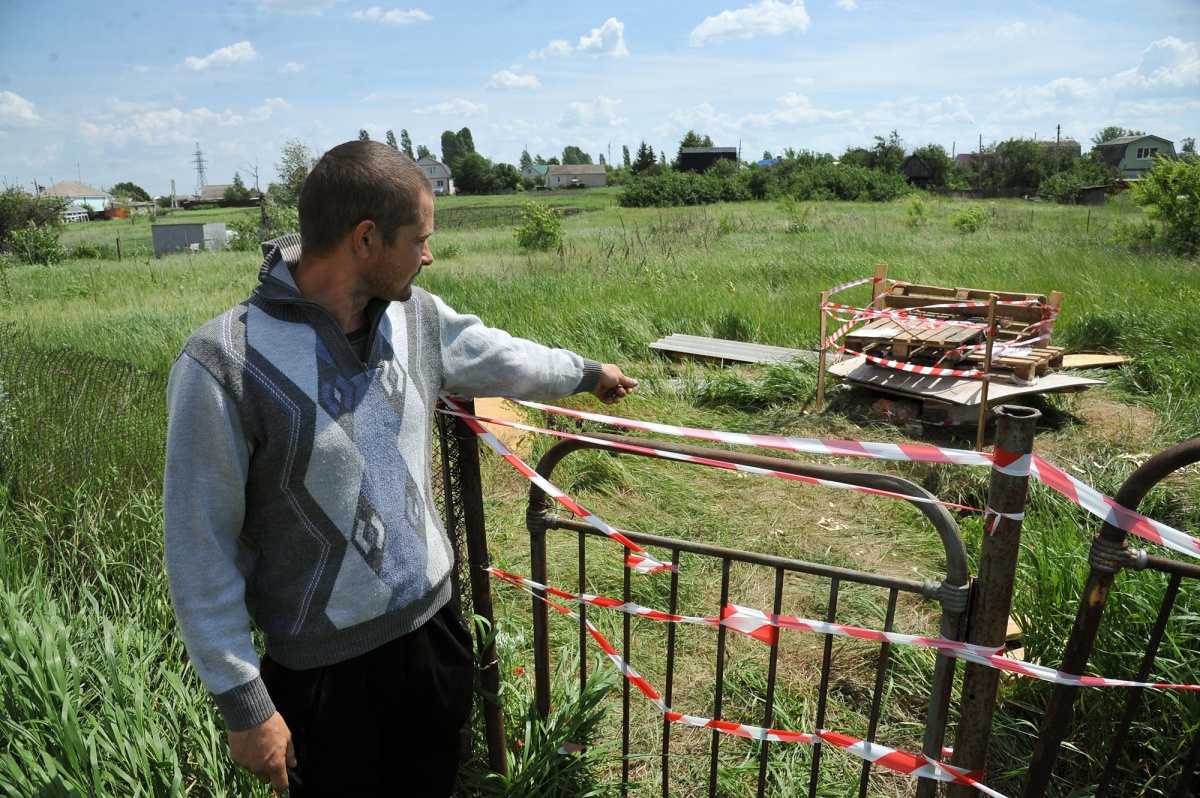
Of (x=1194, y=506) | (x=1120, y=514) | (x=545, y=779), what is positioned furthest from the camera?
(x=1194, y=506)

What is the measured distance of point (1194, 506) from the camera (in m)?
4.10

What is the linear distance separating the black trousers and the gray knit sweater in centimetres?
7

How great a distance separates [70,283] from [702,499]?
18.0 metres

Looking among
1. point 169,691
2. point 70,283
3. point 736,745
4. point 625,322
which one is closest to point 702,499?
point 736,745

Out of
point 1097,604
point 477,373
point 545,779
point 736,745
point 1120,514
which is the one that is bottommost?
point 736,745

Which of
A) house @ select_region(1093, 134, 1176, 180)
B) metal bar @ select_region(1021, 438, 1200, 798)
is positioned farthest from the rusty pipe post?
house @ select_region(1093, 134, 1176, 180)

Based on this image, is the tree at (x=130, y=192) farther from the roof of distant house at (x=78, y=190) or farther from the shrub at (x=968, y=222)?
the shrub at (x=968, y=222)

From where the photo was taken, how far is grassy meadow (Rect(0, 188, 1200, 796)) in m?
2.28

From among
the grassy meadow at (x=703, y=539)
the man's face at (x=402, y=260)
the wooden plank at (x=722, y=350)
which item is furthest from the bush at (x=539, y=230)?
the man's face at (x=402, y=260)

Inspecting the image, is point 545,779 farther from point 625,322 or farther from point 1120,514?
point 625,322

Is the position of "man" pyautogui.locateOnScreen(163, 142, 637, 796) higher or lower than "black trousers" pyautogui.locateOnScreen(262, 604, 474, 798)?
higher

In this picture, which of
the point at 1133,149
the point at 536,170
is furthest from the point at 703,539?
the point at 536,170

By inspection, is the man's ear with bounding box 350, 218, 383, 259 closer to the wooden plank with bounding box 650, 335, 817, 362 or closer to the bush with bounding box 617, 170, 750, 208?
the wooden plank with bounding box 650, 335, 817, 362

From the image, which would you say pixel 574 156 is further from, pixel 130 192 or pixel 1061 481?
pixel 1061 481
